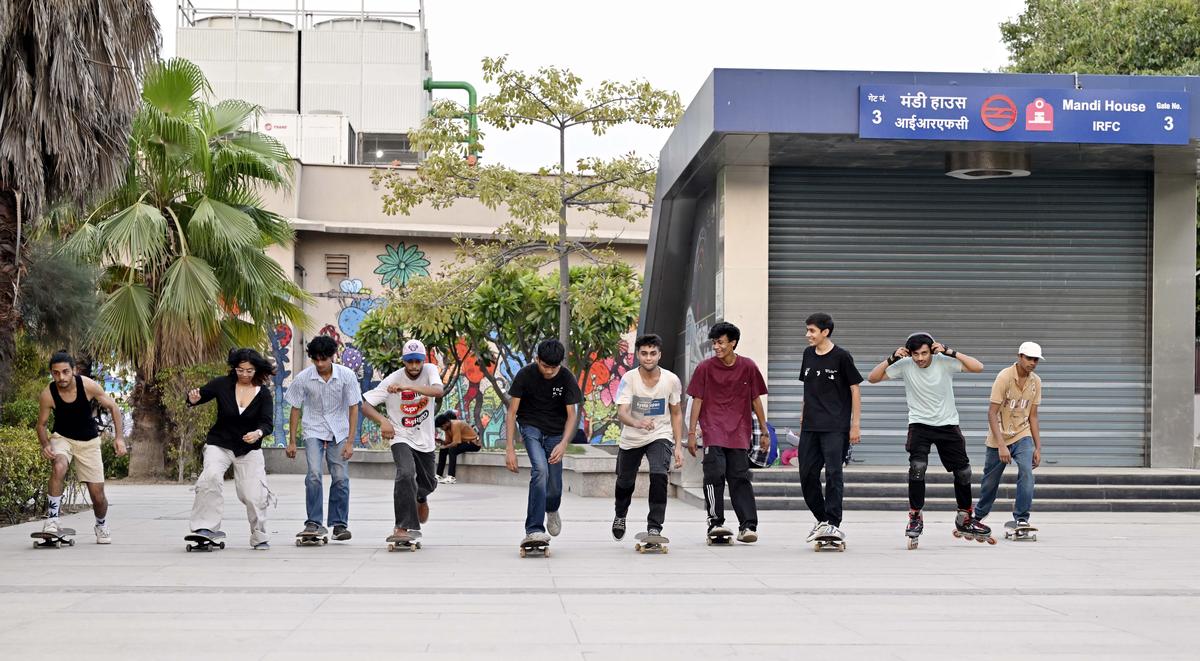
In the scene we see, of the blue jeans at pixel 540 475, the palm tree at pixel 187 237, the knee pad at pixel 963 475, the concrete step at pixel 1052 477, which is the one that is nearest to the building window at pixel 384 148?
the palm tree at pixel 187 237

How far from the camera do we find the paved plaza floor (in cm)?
643

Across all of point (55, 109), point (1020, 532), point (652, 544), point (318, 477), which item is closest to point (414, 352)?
point (318, 477)

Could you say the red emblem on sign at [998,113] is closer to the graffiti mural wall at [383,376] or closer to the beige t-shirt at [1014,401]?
the beige t-shirt at [1014,401]

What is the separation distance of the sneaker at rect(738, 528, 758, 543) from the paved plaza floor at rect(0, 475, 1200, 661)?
78 millimetres

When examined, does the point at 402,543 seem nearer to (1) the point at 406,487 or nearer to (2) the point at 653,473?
(1) the point at 406,487

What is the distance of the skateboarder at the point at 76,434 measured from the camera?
11.3 meters

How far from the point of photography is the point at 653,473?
36.1 feet

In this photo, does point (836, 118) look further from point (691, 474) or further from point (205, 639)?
point (205, 639)

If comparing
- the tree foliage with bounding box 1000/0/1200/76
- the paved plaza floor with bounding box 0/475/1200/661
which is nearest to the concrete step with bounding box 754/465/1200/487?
the paved plaza floor with bounding box 0/475/1200/661

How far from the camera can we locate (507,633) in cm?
677

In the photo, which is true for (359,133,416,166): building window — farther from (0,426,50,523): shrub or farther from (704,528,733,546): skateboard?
(704,528,733,546): skateboard

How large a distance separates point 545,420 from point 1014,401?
402 cm

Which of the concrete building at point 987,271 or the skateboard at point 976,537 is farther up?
the concrete building at point 987,271

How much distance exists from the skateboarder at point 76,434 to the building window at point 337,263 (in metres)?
21.2
